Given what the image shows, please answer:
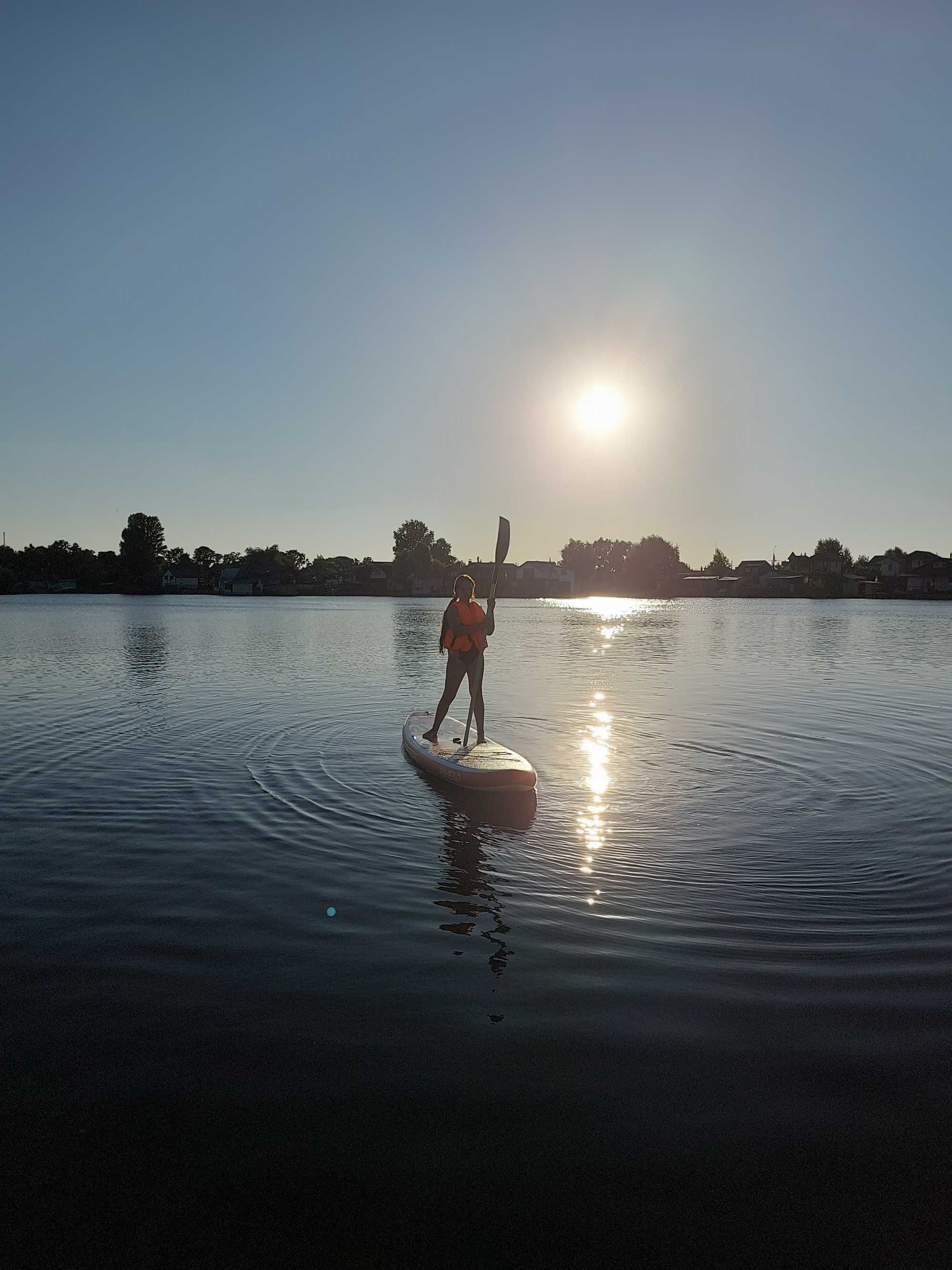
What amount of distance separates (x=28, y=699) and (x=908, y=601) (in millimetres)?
133332

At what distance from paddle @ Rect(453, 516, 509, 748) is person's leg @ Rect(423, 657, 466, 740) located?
29 centimetres

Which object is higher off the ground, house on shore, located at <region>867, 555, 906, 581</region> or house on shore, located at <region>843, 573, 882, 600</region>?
house on shore, located at <region>867, 555, 906, 581</region>

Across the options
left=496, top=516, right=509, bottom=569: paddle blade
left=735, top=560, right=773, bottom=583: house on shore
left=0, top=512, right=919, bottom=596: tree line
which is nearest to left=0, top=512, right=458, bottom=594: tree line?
left=0, top=512, right=919, bottom=596: tree line

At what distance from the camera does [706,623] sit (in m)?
64.1

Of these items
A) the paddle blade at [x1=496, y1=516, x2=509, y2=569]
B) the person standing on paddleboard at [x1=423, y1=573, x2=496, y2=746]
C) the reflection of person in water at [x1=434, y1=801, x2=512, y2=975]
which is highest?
the paddle blade at [x1=496, y1=516, x2=509, y2=569]

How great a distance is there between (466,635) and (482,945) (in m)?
6.76

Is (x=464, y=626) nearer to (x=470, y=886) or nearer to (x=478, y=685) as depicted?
(x=478, y=685)

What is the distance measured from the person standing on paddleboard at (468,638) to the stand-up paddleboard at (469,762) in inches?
23.0

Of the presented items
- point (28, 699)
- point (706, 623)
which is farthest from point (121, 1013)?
point (706, 623)

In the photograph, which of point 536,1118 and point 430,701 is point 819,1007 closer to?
point 536,1118

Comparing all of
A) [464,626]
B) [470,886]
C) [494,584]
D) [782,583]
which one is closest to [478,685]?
[464,626]

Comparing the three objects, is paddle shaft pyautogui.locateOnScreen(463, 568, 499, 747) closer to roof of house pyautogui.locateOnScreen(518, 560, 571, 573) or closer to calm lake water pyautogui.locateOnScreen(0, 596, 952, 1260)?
calm lake water pyautogui.locateOnScreen(0, 596, 952, 1260)

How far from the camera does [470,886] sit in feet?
26.0

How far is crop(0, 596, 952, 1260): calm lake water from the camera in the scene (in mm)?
4375
